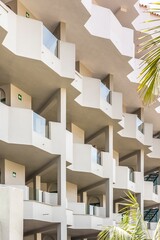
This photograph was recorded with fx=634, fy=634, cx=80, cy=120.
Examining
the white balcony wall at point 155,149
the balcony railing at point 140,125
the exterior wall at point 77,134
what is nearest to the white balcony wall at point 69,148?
the exterior wall at point 77,134

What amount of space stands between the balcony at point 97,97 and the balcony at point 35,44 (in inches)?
86.7

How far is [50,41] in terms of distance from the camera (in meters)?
27.4

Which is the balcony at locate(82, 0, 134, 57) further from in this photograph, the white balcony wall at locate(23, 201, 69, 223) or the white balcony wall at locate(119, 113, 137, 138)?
the white balcony wall at locate(23, 201, 69, 223)

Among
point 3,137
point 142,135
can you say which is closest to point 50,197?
point 3,137

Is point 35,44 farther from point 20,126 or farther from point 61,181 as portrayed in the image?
point 61,181

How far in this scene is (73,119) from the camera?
Answer: 35062 millimetres

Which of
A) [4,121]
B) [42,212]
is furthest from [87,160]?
[4,121]

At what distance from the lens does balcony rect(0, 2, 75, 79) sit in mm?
24578

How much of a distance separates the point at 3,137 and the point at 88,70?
11925mm

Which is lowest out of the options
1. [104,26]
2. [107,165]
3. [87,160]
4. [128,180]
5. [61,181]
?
[61,181]

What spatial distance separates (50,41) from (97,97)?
676 cm

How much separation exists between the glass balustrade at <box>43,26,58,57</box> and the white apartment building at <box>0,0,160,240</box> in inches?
1.7

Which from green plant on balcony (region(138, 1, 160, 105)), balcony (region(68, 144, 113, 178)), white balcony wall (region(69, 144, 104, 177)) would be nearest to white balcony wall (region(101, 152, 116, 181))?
balcony (region(68, 144, 113, 178))

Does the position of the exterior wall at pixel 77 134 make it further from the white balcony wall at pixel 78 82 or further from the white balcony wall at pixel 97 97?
the white balcony wall at pixel 78 82
